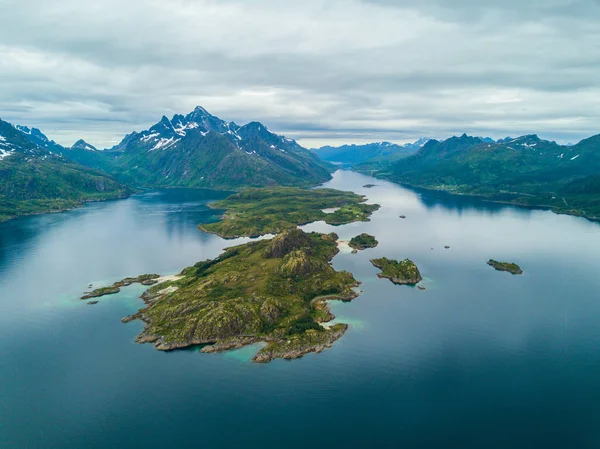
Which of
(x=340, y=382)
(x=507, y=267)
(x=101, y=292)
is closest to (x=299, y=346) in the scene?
(x=340, y=382)

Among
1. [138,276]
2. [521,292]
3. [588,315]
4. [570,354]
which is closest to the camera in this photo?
[570,354]

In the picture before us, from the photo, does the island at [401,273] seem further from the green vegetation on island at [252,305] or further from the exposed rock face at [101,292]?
the exposed rock face at [101,292]

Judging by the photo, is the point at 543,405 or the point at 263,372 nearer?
the point at 543,405

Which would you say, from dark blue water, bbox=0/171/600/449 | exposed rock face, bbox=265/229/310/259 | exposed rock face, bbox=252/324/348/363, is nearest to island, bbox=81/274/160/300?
dark blue water, bbox=0/171/600/449

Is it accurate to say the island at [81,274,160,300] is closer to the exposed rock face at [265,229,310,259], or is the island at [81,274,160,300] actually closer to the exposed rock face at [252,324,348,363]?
the exposed rock face at [265,229,310,259]

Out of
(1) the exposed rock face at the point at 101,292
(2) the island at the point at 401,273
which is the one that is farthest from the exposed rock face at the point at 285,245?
(1) the exposed rock face at the point at 101,292

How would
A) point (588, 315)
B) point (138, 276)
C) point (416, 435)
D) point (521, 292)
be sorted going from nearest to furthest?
point (416, 435) < point (588, 315) < point (521, 292) < point (138, 276)

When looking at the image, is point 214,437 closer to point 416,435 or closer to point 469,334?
point 416,435

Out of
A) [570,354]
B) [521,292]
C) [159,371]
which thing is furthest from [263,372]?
[521,292]
